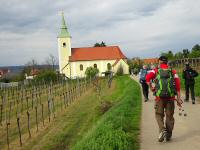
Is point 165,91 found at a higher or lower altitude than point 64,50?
lower

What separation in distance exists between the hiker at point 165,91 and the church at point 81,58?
98863 mm

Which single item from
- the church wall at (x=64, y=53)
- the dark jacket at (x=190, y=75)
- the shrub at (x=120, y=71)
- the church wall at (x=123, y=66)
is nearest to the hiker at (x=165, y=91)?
the dark jacket at (x=190, y=75)

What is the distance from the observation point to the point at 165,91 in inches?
381

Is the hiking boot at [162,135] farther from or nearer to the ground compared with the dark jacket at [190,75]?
nearer to the ground

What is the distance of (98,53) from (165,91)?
106380mm

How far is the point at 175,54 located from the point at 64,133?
3045 inches

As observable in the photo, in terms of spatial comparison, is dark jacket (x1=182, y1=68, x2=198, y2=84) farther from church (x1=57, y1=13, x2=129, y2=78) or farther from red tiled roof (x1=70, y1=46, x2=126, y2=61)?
red tiled roof (x1=70, y1=46, x2=126, y2=61)

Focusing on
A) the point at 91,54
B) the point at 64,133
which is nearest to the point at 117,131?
the point at 64,133

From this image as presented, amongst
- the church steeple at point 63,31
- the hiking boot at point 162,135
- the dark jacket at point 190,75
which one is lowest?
the hiking boot at point 162,135

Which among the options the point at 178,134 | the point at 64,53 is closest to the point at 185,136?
the point at 178,134

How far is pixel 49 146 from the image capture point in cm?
1454

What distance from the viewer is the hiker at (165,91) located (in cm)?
969

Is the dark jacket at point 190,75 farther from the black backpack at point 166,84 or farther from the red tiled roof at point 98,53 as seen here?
the red tiled roof at point 98,53

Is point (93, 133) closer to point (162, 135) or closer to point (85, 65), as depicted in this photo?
point (162, 135)
